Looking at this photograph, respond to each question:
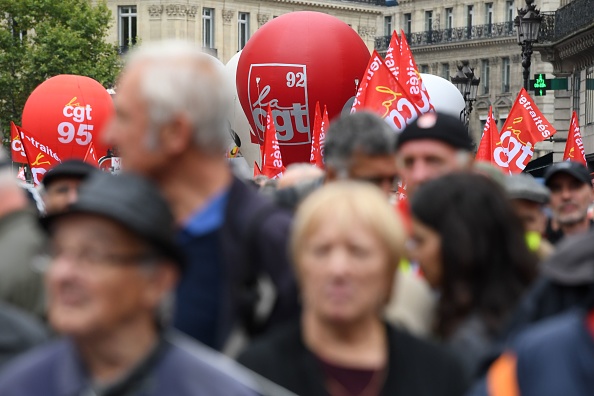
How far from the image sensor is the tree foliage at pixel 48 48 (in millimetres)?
57906

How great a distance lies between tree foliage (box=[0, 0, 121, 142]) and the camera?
57906 millimetres

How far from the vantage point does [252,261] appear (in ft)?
14.6

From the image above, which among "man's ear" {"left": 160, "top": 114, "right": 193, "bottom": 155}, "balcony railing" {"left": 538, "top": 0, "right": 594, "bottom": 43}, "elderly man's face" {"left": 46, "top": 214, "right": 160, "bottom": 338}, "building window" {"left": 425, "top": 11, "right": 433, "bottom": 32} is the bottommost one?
"elderly man's face" {"left": 46, "top": 214, "right": 160, "bottom": 338}

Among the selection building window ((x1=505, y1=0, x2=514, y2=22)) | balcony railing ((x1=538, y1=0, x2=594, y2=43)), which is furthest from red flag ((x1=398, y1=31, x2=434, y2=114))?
building window ((x1=505, y1=0, x2=514, y2=22))

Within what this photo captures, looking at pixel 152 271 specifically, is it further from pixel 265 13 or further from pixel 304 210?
pixel 265 13

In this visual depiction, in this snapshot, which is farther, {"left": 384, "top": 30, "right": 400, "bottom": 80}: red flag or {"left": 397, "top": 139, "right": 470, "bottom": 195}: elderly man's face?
{"left": 384, "top": 30, "right": 400, "bottom": 80}: red flag

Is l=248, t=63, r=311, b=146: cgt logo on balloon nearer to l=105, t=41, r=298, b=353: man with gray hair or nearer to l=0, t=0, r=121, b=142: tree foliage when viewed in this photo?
l=0, t=0, r=121, b=142: tree foliage

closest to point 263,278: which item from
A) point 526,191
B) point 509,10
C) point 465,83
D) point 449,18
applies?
point 526,191

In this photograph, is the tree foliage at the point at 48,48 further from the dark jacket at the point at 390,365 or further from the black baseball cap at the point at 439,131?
the dark jacket at the point at 390,365

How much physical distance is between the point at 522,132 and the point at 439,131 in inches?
610

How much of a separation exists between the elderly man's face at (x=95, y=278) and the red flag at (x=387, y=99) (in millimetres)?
9861

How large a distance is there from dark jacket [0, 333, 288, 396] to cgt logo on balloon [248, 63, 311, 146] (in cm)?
2802

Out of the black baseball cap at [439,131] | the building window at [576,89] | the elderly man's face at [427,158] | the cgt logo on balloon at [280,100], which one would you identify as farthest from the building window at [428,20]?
the elderly man's face at [427,158]

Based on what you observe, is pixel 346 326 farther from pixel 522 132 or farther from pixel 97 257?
pixel 522 132
